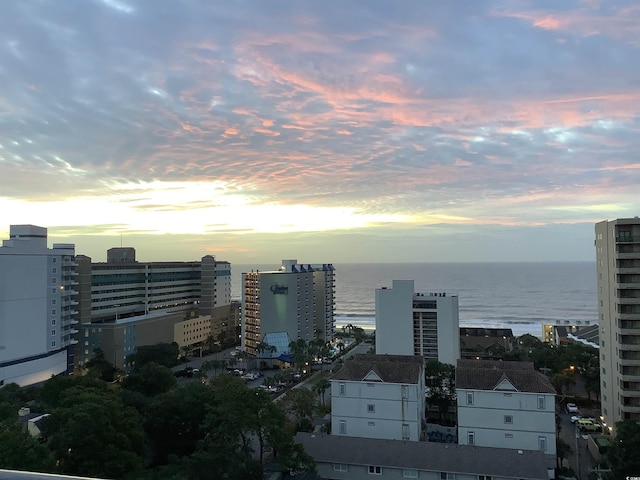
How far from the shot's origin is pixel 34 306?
41719mm

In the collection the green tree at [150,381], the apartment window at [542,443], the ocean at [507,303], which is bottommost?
the ocean at [507,303]

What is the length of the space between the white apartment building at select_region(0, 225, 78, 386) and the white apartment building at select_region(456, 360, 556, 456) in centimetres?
3559

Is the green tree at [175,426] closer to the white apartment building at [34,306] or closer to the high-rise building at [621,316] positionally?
the white apartment building at [34,306]

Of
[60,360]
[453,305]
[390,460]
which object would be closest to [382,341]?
[453,305]

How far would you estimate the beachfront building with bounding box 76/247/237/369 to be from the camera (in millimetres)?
48969

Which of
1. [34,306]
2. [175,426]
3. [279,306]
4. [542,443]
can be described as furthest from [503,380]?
[34,306]

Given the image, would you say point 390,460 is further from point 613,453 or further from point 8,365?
point 8,365

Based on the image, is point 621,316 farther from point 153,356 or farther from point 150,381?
point 153,356

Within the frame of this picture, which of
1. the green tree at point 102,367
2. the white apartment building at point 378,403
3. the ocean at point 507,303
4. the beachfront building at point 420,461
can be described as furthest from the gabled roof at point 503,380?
the ocean at point 507,303

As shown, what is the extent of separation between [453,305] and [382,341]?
7.30 meters

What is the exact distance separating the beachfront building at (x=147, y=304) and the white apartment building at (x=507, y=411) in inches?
1470

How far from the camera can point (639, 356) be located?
88.2 ft

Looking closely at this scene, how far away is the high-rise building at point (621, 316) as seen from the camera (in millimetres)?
26766

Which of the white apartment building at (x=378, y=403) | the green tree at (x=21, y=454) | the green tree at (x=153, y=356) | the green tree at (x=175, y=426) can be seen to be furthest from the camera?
the green tree at (x=153, y=356)
